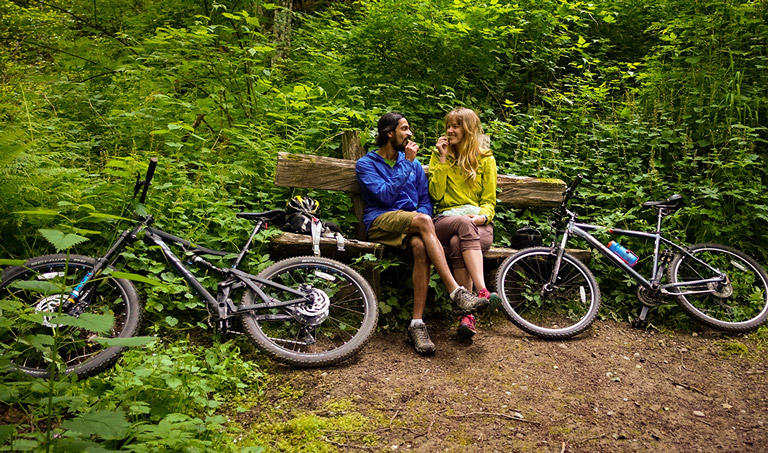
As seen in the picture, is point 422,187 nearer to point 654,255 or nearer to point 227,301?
point 227,301

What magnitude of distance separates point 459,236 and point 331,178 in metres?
1.28

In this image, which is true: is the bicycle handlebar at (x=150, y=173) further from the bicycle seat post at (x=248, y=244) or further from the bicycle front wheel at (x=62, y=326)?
the bicycle seat post at (x=248, y=244)

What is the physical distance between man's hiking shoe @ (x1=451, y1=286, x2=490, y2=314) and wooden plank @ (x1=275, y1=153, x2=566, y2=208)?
140cm

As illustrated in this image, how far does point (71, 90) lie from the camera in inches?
231

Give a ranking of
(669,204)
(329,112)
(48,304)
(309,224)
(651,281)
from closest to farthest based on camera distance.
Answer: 1. (48,304)
2. (309,224)
3. (651,281)
4. (669,204)
5. (329,112)

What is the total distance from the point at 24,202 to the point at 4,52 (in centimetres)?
506

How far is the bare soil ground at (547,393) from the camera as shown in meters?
2.89

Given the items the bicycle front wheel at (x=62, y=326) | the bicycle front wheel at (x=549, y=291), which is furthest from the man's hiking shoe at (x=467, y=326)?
the bicycle front wheel at (x=62, y=326)

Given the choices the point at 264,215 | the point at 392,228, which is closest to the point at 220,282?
the point at 264,215

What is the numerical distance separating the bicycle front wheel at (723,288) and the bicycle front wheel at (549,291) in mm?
864

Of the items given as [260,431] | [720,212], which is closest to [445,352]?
[260,431]

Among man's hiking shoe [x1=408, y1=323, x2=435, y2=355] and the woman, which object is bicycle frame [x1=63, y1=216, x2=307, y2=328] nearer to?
man's hiking shoe [x1=408, y1=323, x2=435, y2=355]

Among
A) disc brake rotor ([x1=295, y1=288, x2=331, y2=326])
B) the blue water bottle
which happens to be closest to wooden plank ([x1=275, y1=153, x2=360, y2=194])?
disc brake rotor ([x1=295, y1=288, x2=331, y2=326])

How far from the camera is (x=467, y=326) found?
3.95m
